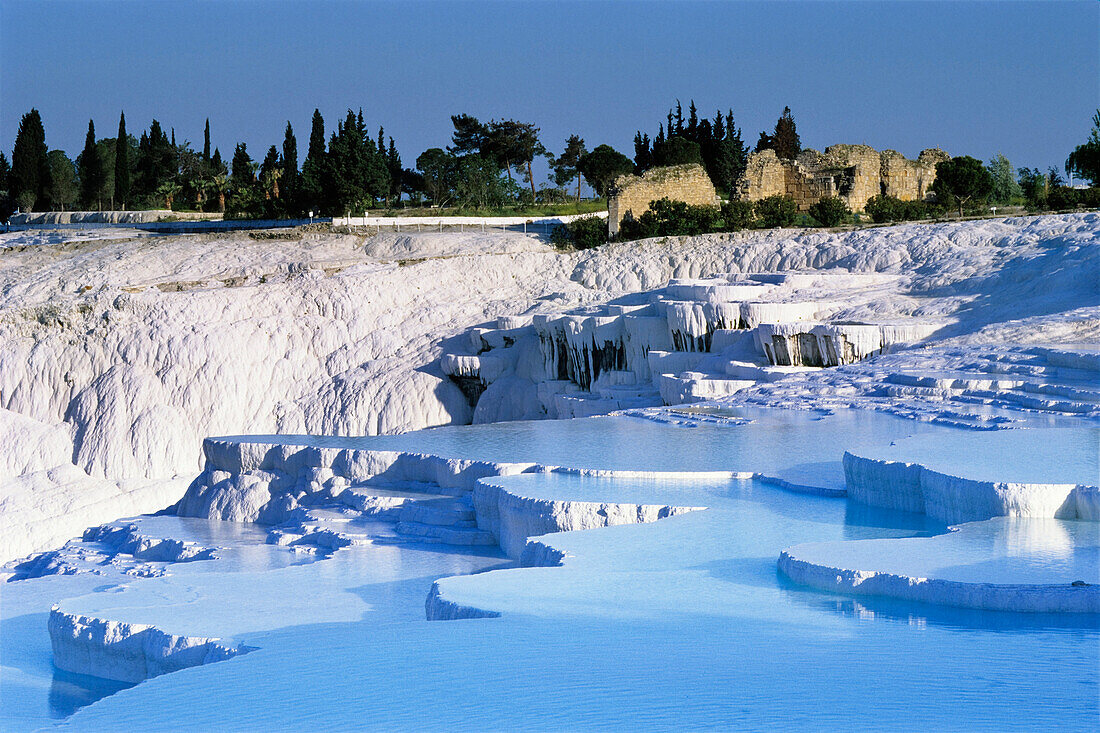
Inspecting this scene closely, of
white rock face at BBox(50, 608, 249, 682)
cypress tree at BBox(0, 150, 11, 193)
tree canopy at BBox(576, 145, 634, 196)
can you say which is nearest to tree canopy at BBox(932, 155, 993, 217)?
tree canopy at BBox(576, 145, 634, 196)

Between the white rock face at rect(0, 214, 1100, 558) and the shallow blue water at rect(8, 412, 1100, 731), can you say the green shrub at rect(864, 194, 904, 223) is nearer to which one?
the white rock face at rect(0, 214, 1100, 558)

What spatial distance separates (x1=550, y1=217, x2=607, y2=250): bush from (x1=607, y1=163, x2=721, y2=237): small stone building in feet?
0.70

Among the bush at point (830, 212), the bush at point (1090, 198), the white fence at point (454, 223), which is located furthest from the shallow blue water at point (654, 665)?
the white fence at point (454, 223)

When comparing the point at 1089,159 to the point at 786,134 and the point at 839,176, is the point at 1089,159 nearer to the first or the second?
the point at 839,176

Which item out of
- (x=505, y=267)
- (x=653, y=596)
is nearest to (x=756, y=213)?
(x=505, y=267)

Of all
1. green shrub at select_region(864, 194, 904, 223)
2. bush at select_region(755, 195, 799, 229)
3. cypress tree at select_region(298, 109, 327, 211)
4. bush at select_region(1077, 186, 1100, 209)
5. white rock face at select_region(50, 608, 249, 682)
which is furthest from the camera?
cypress tree at select_region(298, 109, 327, 211)

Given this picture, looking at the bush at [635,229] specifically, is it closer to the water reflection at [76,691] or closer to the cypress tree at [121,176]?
the water reflection at [76,691]

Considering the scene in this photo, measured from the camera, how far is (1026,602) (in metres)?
7.08

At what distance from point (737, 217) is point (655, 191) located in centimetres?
313

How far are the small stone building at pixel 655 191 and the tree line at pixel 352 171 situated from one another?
15.7ft

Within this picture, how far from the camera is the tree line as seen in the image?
35344mm

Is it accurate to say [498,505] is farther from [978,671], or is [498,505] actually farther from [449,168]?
[449,168]

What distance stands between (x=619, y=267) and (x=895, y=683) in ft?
65.3

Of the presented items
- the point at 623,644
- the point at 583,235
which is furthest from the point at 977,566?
the point at 583,235
